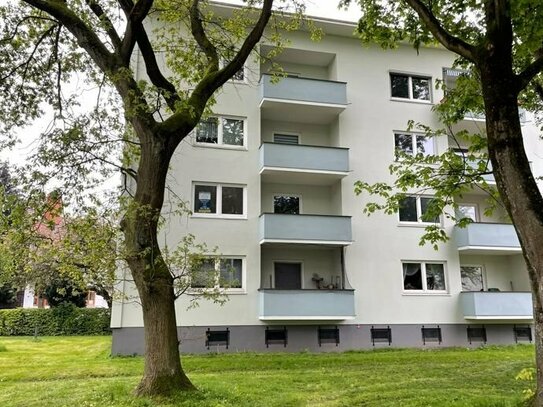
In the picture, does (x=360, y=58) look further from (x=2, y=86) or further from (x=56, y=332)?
(x=56, y=332)

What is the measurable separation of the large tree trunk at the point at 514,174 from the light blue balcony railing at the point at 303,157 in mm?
10614

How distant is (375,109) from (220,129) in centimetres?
644

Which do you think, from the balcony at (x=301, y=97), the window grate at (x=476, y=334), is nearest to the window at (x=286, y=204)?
the balcony at (x=301, y=97)

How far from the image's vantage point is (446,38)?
7.16 m

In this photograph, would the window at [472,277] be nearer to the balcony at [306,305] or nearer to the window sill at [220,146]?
the balcony at [306,305]

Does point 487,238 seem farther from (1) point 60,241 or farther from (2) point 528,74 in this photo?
(1) point 60,241

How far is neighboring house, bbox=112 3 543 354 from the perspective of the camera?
16006 millimetres

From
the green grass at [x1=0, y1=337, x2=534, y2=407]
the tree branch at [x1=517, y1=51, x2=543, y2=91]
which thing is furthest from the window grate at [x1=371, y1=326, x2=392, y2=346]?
the tree branch at [x1=517, y1=51, x2=543, y2=91]

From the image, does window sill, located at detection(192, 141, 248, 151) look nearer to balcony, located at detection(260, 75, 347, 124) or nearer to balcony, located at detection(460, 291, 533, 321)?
balcony, located at detection(260, 75, 347, 124)

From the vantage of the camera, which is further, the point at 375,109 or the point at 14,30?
the point at 375,109

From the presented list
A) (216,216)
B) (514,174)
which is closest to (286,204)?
(216,216)

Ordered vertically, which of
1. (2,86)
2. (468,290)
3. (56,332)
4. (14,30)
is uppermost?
(14,30)

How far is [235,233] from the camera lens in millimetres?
16547

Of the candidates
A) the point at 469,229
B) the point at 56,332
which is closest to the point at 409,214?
the point at 469,229
